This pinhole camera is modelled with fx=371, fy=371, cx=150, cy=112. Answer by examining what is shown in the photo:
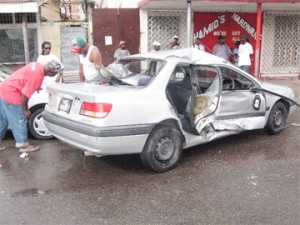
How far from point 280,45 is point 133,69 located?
955 centimetres

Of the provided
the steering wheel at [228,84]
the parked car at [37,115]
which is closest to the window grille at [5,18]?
the parked car at [37,115]

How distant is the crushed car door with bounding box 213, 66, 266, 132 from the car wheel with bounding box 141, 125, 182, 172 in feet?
2.77

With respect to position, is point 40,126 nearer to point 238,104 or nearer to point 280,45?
point 238,104

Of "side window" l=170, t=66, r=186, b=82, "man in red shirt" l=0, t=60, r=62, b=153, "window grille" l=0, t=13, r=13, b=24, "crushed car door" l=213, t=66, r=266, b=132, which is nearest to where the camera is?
"man in red shirt" l=0, t=60, r=62, b=153

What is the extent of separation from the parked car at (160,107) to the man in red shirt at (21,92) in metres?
0.27

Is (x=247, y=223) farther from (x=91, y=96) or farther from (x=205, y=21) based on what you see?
(x=205, y=21)

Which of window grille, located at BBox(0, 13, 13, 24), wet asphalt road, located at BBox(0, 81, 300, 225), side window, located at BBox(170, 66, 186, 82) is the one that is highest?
window grille, located at BBox(0, 13, 13, 24)

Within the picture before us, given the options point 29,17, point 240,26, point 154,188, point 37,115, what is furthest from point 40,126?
point 240,26

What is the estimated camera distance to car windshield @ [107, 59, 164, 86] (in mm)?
5008

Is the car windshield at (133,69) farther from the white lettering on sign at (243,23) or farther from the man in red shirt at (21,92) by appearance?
the white lettering on sign at (243,23)

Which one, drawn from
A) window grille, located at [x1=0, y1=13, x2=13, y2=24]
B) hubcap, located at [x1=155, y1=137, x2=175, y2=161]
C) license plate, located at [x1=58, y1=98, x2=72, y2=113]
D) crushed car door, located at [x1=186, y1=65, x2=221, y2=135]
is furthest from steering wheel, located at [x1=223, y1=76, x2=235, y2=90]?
window grille, located at [x1=0, y1=13, x2=13, y2=24]

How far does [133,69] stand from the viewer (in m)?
5.40

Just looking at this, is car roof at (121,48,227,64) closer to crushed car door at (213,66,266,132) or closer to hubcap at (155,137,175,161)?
crushed car door at (213,66,266,132)

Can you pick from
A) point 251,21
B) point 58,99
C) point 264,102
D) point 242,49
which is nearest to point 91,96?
point 58,99
